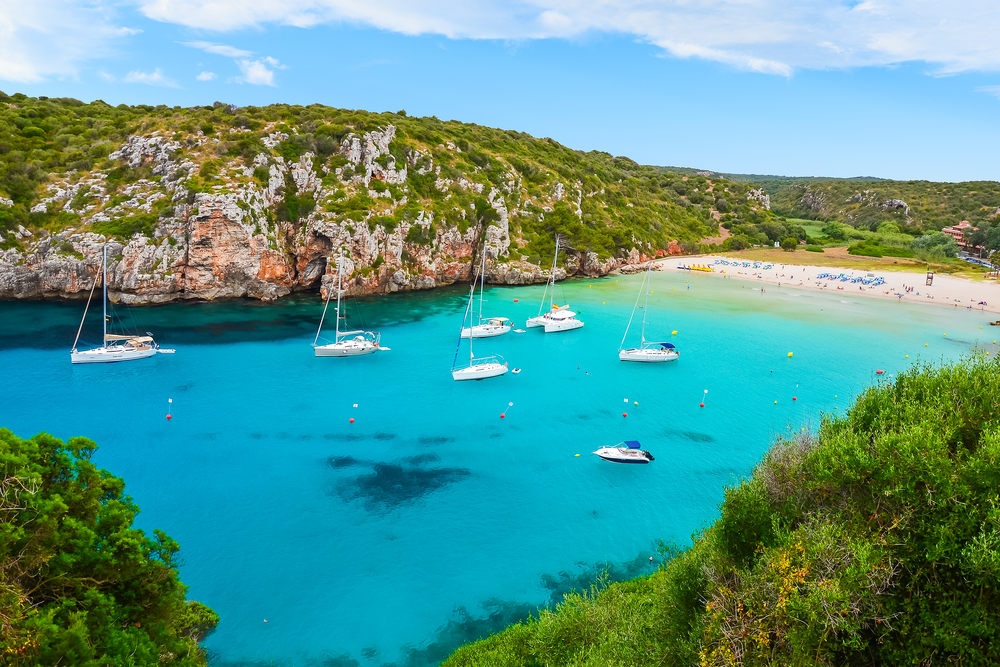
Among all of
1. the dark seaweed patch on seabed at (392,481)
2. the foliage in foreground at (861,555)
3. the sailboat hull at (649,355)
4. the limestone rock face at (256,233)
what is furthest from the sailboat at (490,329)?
the foliage in foreground at (861,555)

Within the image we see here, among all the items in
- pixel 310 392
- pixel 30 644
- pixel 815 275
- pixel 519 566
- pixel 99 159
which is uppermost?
pixel 99 159

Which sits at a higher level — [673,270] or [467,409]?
[673,270]

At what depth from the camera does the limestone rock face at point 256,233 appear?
5506 centimetres

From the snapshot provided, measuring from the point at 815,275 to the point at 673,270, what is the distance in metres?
24.1

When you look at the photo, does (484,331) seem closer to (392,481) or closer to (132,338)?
(392,481)

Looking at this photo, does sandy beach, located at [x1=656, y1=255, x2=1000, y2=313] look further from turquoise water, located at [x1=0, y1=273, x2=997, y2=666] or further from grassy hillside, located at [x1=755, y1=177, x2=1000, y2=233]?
grassy hillside, located at [x1=755, y1=177, x2=1000, y2=233]

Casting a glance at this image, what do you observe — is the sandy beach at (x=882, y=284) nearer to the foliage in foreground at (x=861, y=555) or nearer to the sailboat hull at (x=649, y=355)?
the sailboat hull at (x=649, y=355)

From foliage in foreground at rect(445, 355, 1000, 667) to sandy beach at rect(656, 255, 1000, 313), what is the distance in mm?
76251

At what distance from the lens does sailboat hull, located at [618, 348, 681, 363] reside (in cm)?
4388

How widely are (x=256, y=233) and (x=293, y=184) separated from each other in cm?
1180

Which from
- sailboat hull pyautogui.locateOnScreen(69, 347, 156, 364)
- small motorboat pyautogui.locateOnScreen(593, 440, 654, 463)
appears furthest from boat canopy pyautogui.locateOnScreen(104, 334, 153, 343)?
small motorboat pyautogui.locateOnScreen(593, 440, 654, 463)

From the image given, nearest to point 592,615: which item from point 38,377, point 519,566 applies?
point 519,566

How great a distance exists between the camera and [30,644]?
337 inches

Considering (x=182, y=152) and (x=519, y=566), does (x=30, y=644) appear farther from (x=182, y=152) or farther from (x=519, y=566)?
(x=182, y=152)
